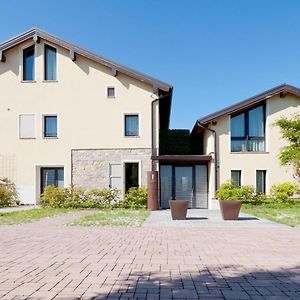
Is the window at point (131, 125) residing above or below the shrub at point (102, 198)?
above

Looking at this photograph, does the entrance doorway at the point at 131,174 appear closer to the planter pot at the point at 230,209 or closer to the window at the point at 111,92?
the window at the point at 111,92

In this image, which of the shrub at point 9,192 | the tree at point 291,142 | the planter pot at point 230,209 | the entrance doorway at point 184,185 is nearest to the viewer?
the planter pot at point 230,209

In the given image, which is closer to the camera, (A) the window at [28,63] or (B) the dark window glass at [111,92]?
(B) the dark window glass at [111,92]

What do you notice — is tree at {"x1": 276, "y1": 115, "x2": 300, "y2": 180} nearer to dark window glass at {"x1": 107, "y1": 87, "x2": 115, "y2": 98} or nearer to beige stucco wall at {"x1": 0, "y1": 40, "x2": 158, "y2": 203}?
beige stucco wall at {"x1": 0, "y1": 40, "x2": 158, "y2": 203}

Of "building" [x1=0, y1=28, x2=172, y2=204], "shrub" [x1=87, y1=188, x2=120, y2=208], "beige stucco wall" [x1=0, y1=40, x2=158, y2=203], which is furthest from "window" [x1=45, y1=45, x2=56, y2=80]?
"shrub" [x1=87, y1=188, x2=120, y2=208]

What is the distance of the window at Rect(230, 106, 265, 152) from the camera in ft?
65.9

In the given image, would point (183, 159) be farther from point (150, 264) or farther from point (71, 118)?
point (150, 264)

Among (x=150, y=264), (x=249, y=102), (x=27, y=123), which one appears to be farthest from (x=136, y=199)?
(x=150, y=264)

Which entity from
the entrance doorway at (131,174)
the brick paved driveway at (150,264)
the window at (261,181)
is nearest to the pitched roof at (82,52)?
the entrance doorway at (131,174)

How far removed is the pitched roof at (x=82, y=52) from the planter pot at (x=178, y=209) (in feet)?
27.1

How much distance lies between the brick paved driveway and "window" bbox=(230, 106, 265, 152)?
11007mm

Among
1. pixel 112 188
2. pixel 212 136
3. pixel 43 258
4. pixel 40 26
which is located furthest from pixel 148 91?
pixel 43 258

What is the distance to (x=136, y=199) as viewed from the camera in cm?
1841

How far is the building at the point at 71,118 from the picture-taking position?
19.4 meters
